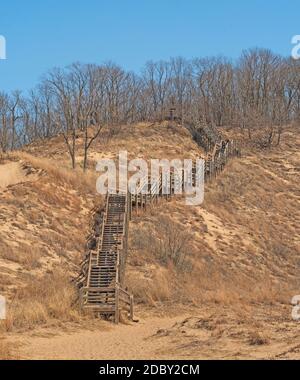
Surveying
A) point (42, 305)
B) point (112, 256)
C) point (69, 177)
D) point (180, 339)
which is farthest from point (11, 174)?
point (180, 339)

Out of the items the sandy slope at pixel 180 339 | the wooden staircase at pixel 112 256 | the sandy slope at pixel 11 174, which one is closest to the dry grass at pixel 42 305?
the wooden staircase at pixel 112 256

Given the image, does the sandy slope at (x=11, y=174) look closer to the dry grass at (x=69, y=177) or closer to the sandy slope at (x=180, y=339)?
the dry grass at (x=69, y=177)

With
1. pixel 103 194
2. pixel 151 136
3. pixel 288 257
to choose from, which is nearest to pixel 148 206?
pixel 103 194

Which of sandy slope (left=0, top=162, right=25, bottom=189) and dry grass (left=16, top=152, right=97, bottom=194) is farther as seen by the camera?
dry grass (left=16, top=152, right=97, bottom=194)

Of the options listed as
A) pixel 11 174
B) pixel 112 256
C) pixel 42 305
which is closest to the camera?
pixel 42 305

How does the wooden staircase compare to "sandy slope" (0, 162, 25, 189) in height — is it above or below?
below

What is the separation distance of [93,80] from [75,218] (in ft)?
122

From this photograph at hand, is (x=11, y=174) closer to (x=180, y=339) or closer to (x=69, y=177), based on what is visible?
(x=69, y=177)

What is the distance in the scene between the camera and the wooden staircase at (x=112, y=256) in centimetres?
2236

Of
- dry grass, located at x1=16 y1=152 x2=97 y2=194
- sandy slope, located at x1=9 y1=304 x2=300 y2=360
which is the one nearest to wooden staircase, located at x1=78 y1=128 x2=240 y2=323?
sandy slope, located at x1=9 y1=304 x2=300 y2=360

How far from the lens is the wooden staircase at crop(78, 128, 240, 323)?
73.4ft

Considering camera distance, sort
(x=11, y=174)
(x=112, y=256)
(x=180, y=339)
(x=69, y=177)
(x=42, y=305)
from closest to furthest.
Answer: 1. (x=180, y=339)
2. (x=42, y=305)
3. (x=112, y=256)
4. (x=69, y=177)
5. (x=11, y=174)

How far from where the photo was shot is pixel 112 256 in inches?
1051

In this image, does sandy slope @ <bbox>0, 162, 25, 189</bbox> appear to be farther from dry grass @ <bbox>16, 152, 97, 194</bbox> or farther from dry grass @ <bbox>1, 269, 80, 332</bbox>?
dry grass @ <bbox>1, 269, 80, 332</bbox>
